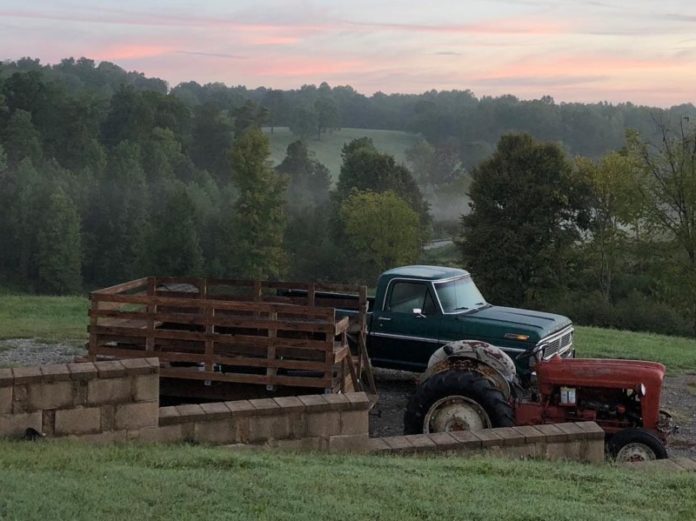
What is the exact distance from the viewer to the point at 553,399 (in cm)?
1030

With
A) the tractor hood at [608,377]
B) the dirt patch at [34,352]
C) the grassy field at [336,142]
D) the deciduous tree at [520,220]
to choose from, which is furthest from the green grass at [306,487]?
the grassy field at [336,142]

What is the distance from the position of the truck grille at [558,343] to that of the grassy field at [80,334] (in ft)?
14.1

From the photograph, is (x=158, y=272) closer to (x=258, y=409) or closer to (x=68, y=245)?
(x=68, y=245)

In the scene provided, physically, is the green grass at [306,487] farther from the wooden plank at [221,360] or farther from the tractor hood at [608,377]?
the wooden plank at [221,360]

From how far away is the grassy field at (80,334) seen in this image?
17945 mm

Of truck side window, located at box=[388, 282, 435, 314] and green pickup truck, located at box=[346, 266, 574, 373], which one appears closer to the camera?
green pickup truck, located at box=[346, 266, 574, 373]

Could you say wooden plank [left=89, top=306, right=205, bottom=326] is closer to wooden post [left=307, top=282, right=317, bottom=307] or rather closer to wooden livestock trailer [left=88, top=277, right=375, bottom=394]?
wooden livestock trailer [left=88, top=277, right=375, bottom=394]

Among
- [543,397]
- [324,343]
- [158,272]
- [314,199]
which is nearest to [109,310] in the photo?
[324,343]

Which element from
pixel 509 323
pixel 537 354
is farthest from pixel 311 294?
pixel 537 354

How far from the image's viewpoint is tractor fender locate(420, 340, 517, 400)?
10688mm

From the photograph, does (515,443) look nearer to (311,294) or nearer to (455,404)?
(455,404)

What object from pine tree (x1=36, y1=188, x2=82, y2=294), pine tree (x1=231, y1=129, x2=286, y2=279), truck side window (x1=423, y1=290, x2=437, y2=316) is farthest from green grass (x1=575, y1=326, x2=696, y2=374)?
pine tree (x1=36, y1=188, x2=82, y2=294)

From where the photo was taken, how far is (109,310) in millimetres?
11742

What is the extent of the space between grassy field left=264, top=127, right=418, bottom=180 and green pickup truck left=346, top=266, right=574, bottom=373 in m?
105
